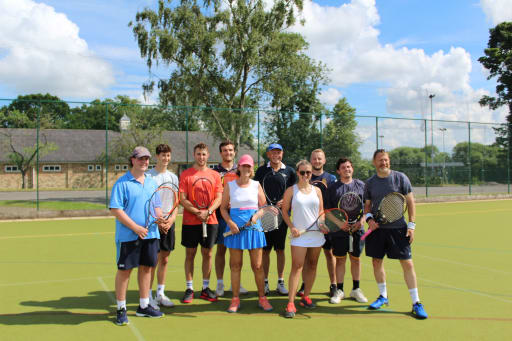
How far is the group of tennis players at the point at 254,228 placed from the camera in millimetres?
4727

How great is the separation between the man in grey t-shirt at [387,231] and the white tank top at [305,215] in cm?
68

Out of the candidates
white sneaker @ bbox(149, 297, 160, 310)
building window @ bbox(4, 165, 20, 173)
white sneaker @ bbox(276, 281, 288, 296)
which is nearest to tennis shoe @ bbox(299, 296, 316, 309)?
white sneaker @ bbox(276, 281, 288, 296)

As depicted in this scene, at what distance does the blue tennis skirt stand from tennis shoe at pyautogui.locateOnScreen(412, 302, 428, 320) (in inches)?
76.3

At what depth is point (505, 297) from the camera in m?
5.68

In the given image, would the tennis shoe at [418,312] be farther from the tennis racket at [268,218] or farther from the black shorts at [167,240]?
the black shorts at [167,240]

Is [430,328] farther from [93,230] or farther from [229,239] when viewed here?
[93,230]

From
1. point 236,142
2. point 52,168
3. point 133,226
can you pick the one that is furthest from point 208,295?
point 52,168

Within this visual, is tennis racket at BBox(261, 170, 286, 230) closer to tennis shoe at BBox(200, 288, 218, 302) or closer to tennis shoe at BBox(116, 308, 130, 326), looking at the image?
tennis shoe at BBox(200, 288, 218, 302)

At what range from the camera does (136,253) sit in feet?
15.5

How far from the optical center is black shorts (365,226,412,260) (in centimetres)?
507

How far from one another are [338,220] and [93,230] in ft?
28.3

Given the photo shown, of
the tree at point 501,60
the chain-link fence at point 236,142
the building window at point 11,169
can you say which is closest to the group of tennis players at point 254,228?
the chain-link fence at point 236,142

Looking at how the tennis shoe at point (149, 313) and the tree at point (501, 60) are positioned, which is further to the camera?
the tree at point (501, 60)

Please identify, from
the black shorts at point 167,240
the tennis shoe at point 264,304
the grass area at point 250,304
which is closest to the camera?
the grass area at point 250,304
